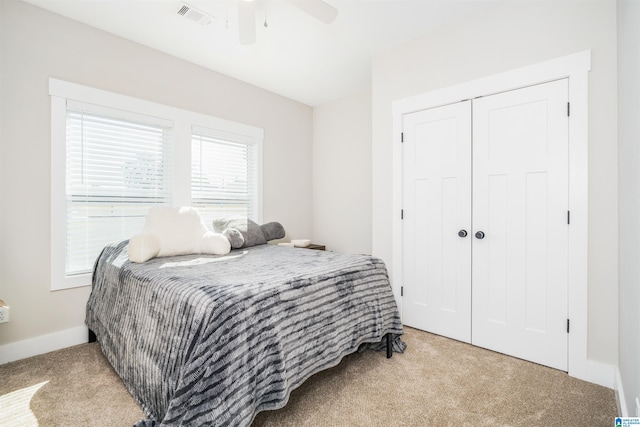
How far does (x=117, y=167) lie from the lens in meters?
2.72

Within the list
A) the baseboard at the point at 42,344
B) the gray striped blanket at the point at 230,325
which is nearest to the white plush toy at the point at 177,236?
the gray striped blanket at the point at 230,325

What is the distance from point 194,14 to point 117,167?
56.8 inches

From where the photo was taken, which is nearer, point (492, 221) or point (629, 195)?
point (629, 195)

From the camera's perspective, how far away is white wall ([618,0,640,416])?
1.24 meters

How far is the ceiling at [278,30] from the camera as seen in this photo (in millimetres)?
2297

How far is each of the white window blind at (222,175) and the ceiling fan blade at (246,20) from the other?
1.36 metres

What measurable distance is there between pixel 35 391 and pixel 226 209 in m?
2.13

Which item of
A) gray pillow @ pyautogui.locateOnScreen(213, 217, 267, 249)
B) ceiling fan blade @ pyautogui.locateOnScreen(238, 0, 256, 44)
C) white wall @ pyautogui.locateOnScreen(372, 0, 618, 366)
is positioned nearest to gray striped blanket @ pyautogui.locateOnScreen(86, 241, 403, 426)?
gray pillow @ pyautogui.locateOnScreen(213, 217, 267, 249)

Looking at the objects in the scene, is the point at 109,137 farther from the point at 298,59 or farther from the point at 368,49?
the point at 368,49

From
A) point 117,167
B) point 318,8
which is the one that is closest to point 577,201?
point 318,8

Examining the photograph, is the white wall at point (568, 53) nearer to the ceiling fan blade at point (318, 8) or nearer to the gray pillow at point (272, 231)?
the ceiling fan blade at point (318, 8)

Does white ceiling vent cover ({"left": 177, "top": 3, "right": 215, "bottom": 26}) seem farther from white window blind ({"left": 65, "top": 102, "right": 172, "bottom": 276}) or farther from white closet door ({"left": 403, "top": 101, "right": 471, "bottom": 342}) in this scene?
white closet door ({"left": 403, "top": 101, "right": 471, "bottom": 342})

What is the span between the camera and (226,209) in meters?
3.53

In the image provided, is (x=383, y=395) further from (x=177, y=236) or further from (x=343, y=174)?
(x=343, y=174)
